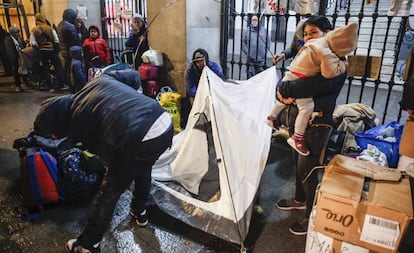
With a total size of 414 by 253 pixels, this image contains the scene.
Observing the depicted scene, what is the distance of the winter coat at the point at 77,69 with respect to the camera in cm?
657

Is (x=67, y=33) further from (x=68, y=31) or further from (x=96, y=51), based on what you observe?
(x=96, y=51)

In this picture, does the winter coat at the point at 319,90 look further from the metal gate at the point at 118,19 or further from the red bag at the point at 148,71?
the metal gate at the point at 118,19

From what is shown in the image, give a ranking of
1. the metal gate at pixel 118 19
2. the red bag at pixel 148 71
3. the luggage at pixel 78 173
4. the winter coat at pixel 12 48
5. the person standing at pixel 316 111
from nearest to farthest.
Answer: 1. the person standing at pixel 316 111
2. the luggage at pixel 78 173
3. the red bag at pixel 148 71
4. the metal gate at pixel 118 19
5. the winter coat at pixel 12 48

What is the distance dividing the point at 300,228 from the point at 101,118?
1.94 meters

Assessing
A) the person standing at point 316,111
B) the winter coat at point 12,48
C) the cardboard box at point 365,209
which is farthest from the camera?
the winter coat at point 12,48

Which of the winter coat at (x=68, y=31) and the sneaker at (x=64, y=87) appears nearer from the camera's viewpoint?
the winter coat at (x=68, y=31)

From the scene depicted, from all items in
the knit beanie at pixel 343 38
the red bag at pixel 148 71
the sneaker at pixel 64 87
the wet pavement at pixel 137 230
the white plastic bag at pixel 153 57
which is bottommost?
the wet pavement at pixel 137 230

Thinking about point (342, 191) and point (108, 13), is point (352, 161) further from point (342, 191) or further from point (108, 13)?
point (108, 13)

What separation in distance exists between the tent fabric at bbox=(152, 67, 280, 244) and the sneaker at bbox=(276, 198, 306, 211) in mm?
407

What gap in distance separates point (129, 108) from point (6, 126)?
4.29 m

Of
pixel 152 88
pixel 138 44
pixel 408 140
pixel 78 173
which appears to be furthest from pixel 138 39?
pixel 408 140

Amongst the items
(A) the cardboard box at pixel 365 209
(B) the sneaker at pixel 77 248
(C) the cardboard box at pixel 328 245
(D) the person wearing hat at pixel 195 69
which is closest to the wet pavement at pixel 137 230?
(B) the sneaker at pixel 77 248

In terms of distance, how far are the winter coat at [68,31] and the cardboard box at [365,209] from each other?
6.88 m

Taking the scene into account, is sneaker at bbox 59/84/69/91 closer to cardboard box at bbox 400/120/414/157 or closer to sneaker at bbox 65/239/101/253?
sneaker at bbox 65/239/101/253
